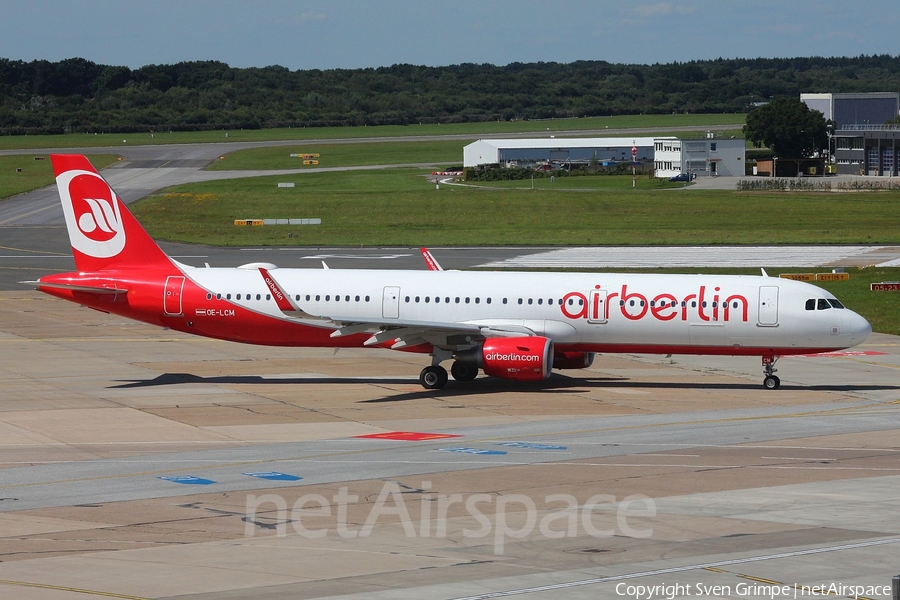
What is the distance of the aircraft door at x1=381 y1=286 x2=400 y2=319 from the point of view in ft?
141

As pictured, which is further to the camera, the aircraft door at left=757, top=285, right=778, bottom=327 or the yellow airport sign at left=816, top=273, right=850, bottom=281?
the yellow airport sign at left=816, top=273, right=850, bottom=281

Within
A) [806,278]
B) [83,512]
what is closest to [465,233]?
[806,278]

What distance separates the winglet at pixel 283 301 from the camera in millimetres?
39750

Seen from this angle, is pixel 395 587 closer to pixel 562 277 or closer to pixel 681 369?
pixel 562 277

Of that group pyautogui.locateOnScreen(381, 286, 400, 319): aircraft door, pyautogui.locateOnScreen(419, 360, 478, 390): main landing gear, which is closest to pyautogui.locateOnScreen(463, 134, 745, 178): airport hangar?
pyautogui.locateOnScreen(381, 286, 400, 319): aircraft door

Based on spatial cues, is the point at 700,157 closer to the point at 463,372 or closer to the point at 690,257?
the point at 690,257

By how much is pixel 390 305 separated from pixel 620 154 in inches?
5939

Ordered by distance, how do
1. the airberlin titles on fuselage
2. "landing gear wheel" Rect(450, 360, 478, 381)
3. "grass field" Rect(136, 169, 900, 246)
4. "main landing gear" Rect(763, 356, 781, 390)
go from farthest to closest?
"grass field" Rect(136, 169, 900, 246), "landing gear wheel" Rect(450, 360, 478, 381), "main landing gear" Rect(763, 356, 781, 390), the airberlin titles on fuselage

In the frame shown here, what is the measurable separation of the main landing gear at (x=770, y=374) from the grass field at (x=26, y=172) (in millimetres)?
110312

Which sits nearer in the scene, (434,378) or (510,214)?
(434,378)

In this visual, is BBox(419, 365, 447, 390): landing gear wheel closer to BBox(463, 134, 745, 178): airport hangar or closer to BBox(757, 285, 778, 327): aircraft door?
BBox(757, 285, 778, 327): aircraft door

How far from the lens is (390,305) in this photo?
141ft

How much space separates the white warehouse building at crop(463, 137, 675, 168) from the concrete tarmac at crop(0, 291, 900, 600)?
138181 millimetres

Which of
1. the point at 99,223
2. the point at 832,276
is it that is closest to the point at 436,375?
the point at 99,223
